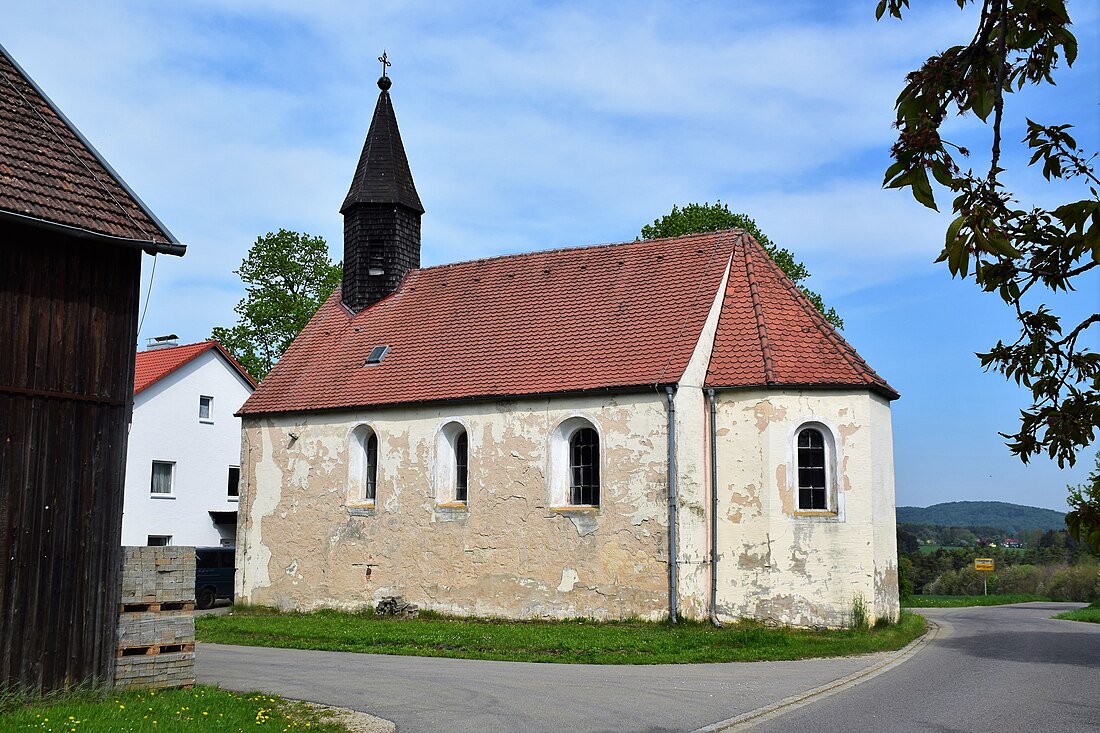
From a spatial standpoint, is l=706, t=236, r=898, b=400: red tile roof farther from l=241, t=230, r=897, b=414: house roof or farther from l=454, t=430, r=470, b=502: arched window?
l=454, t=430, r=470, b=502: arched window

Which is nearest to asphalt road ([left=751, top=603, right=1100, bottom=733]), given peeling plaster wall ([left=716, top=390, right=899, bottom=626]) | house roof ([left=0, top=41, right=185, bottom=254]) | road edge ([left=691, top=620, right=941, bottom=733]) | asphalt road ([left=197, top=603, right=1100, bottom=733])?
asphalt road ([left=197, top=603, right=1100, bottom=733])

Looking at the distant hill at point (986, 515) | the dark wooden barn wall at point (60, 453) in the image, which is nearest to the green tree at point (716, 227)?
the dark wooden barn wall at point (60, 453)

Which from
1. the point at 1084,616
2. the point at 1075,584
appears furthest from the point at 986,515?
the point at 1084,616

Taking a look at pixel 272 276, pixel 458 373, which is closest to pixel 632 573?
pixel 458 373

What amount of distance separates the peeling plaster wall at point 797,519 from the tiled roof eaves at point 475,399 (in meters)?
1.66

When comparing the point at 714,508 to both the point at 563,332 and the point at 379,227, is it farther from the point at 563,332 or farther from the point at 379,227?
the point at 379,227

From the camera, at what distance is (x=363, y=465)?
22.8 m

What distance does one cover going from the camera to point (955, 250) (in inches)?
117

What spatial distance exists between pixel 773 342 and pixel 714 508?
11.7 feet

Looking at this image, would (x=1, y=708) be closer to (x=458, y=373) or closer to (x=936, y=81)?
(x=936, y=81)

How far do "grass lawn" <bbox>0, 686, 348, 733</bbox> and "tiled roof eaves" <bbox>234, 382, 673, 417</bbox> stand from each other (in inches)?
401

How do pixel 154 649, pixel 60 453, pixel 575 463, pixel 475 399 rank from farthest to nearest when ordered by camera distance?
pixel 475 399 → pixel 575 463 → pixel 154 649 → pixel 60 453

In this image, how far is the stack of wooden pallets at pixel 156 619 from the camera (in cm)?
1092

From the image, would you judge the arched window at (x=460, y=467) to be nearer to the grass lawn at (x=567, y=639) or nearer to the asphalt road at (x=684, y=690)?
the grass lawn at (x=567, y=639)
